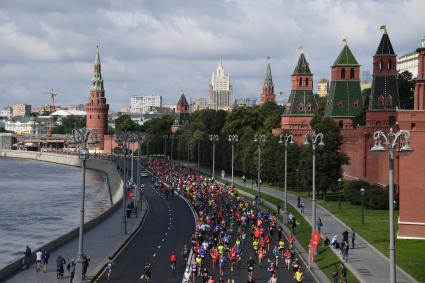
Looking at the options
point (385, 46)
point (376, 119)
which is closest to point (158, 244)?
point (376, 119)

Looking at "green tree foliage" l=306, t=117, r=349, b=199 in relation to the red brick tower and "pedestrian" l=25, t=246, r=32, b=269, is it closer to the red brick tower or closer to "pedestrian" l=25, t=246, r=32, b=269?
the red brick tower

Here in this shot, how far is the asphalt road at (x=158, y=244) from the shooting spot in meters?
40.1

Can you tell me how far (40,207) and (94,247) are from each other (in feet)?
148

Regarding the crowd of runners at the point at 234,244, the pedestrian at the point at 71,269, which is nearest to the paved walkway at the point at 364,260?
the crowd of runners at the point at 234,244

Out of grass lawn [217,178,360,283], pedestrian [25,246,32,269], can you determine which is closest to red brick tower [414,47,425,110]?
grass lawn [217,178,360,283]

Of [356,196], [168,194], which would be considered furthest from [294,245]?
[168,194]

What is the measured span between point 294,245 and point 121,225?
15.8m

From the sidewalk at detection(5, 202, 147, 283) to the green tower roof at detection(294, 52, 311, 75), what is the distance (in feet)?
182

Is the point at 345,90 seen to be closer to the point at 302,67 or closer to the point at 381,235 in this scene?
the point at 302,67

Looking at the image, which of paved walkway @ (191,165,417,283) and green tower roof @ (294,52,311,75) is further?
green tower roof @ (294,52,311,75)

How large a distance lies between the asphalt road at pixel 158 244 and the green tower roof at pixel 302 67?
46.2 meters

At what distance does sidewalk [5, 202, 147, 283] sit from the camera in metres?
39.9

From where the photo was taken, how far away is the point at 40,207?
9256 centimetres

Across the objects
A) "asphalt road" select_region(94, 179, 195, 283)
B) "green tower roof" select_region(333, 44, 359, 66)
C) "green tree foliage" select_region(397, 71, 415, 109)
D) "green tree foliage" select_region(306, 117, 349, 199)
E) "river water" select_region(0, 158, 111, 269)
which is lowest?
"river water" select_region(0, 158, 111, 269)
